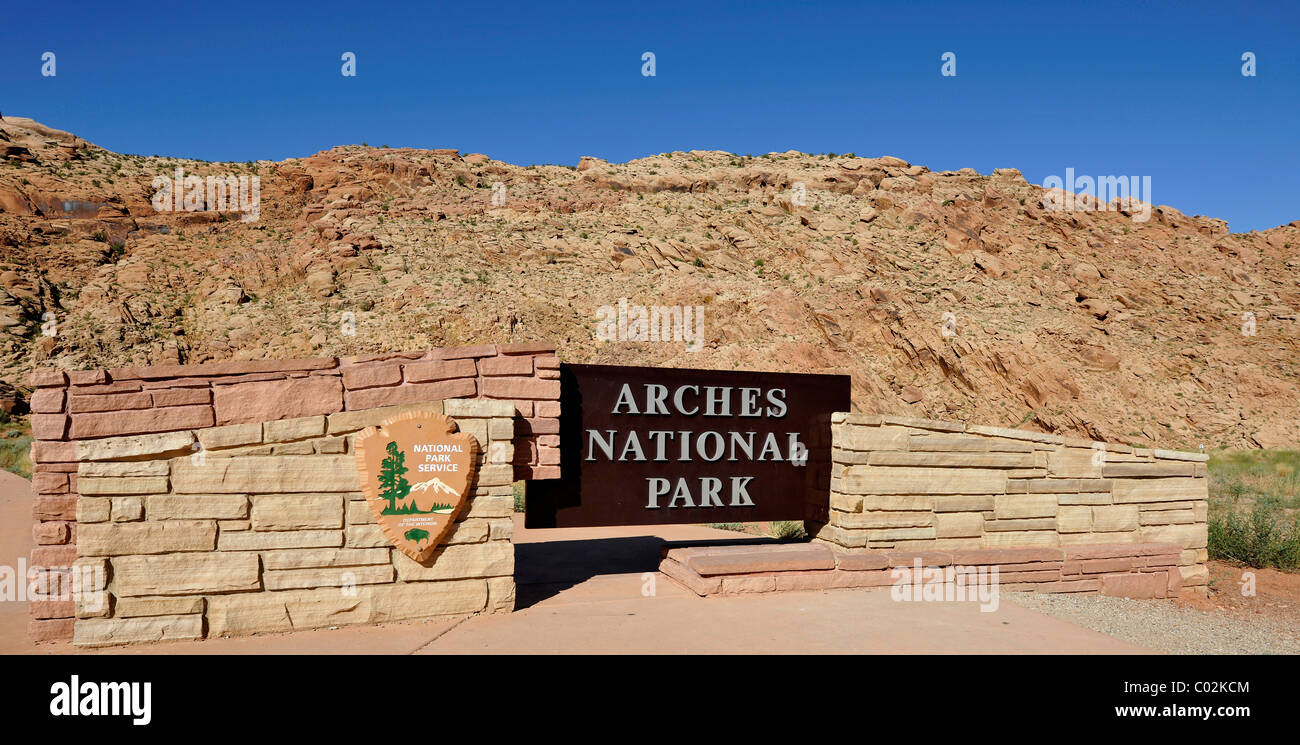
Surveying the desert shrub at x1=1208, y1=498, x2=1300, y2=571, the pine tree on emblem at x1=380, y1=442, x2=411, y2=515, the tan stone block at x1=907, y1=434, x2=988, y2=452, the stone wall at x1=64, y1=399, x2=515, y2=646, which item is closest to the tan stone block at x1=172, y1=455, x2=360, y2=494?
the stone wall at x1=64, y1=399, x2=515, y2=646

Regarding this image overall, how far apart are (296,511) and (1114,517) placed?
9.44 meters

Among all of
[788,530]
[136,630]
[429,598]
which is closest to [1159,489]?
[788,530]

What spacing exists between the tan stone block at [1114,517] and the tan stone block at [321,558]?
8.40 metres

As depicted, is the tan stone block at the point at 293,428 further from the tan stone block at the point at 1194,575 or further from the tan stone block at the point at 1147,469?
the tan stone block at the point at 1194,575

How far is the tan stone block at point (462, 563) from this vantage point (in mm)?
6590

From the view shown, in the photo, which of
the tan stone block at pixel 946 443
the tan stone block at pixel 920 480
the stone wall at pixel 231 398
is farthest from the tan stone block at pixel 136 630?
the tan stone block at pixel 946 443

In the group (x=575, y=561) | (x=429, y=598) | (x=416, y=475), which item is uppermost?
(x=416, y=475)

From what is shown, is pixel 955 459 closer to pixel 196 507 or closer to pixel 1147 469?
pixel 1147 469

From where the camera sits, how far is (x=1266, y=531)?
12.5 meters

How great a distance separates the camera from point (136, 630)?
5.84 m

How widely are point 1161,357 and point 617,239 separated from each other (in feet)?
82.8

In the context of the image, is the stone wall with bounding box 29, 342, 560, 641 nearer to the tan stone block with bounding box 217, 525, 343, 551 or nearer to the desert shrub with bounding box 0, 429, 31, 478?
the tan stone block with bounding box 217, 525, 343, 551

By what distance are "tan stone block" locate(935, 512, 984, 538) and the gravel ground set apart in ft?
2.63

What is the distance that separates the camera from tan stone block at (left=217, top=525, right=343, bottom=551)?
20.0 ft
